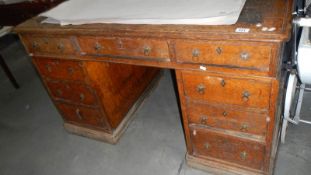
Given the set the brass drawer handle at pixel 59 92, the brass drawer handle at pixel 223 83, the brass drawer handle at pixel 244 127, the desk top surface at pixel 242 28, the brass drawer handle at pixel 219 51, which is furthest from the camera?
the brass drawer handle at pixel 59 92

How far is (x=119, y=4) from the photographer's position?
1513mm

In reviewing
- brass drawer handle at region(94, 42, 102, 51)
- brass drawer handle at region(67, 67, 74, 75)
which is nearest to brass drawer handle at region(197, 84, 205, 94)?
brass drawer handle at region(94, 42, 102, 51)

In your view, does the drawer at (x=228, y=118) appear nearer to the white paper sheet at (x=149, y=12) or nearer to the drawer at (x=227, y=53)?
the drawer at (x=227, y=53)

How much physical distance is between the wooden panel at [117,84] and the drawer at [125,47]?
0.73 feet

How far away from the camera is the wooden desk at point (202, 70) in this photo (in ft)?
3.54

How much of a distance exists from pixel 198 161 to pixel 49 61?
1.16m

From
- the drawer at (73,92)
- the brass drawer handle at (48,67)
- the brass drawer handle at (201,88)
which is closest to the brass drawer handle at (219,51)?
the brass drawer handle at (201,88)

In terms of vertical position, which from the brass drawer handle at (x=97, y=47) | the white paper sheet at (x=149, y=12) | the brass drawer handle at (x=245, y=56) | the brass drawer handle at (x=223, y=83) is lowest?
the brass drawer handle at (x=223, y=83)

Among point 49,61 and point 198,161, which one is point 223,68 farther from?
point 49,61

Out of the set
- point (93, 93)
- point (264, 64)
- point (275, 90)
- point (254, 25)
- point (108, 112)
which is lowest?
point (108, 112)

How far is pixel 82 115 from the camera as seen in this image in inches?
79.1

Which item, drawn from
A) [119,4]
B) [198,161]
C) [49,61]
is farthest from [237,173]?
[49,61]

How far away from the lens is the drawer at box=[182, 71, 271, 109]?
1169 mm

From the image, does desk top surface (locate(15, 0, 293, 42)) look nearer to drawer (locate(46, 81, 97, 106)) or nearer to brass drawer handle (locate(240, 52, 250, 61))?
brass drawer handle (locate(240, 52, 250, 61))
